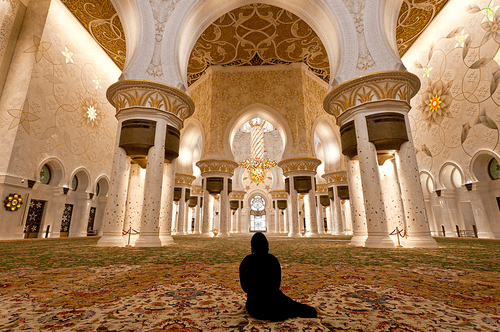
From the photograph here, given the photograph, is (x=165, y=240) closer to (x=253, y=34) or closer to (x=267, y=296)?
(x=267, y=296)

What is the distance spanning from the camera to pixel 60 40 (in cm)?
927

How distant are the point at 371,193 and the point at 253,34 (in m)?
8.71

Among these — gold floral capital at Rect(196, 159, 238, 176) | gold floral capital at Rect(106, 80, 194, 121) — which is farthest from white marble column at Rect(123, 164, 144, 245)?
gold floral capital at Rect(196, 159, 238, 176)

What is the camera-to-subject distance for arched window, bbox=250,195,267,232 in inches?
985

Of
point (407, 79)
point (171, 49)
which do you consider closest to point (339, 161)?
point (407, 79)

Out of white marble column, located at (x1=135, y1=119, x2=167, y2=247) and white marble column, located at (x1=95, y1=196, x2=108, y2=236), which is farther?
white marble column, located at (x1=95, y1=196, x2=108, y2=236)

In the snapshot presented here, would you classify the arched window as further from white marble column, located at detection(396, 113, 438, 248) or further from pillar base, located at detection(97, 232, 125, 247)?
white marble column, located at detection(396, 113, 438, 248)

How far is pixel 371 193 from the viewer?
4754 millimetres

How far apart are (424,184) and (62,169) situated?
1535cm

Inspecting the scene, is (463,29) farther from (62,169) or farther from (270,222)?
(270,222)

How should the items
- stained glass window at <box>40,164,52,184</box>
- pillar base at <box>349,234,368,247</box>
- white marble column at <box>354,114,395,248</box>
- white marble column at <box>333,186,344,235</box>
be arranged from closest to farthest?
white marble column at <box>354,114,395,248</box>
pillar base at <box>349,234,368,247</box>
stained glass window at <box>40,164,52,184</box>
white marble column at <box>333,186,344,235</box>

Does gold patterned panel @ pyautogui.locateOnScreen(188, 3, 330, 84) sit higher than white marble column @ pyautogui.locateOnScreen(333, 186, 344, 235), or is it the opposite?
gold patterned panel @ pyautogui.locateOnScreen(188, 3, 330, 84)

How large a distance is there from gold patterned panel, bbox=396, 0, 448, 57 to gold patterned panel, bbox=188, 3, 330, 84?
318 centimetres

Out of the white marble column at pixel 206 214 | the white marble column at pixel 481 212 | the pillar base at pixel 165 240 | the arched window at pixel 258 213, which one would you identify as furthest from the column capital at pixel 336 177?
the arched window at pixel 258 213
